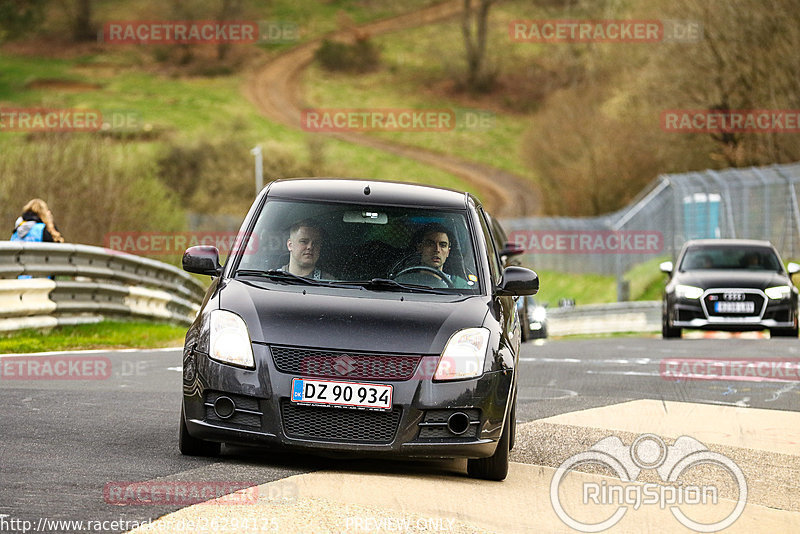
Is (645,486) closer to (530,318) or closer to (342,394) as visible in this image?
(342,394)

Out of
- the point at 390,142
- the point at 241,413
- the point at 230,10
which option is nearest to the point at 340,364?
the point at 241,413

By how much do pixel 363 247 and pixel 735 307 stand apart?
49.0 feet

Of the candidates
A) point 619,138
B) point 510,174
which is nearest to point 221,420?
point 619,138

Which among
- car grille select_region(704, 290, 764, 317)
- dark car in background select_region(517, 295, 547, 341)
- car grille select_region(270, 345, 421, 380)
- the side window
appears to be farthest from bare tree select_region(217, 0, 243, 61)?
car grille select_region(270, 345, 421, 380)

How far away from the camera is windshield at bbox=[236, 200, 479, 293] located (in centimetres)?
816

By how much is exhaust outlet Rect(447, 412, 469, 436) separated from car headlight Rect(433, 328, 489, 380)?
199 mm

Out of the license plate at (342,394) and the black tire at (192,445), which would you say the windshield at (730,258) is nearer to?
the black tire at (192,445)

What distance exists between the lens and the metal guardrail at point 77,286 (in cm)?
1611

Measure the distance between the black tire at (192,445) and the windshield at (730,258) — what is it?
16.4 m

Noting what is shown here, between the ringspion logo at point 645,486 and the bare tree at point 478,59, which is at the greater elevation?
the bare tree at point 478,59

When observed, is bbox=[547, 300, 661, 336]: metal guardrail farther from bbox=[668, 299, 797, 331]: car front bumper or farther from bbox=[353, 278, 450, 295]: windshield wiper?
bbox=[353, 278, 450, 295]: windshield wiper

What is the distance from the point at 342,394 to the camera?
23.7 feet

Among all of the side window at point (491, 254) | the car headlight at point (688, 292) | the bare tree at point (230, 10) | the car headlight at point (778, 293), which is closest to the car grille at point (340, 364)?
the side window at point (491, 254)

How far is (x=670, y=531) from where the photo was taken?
659cm
